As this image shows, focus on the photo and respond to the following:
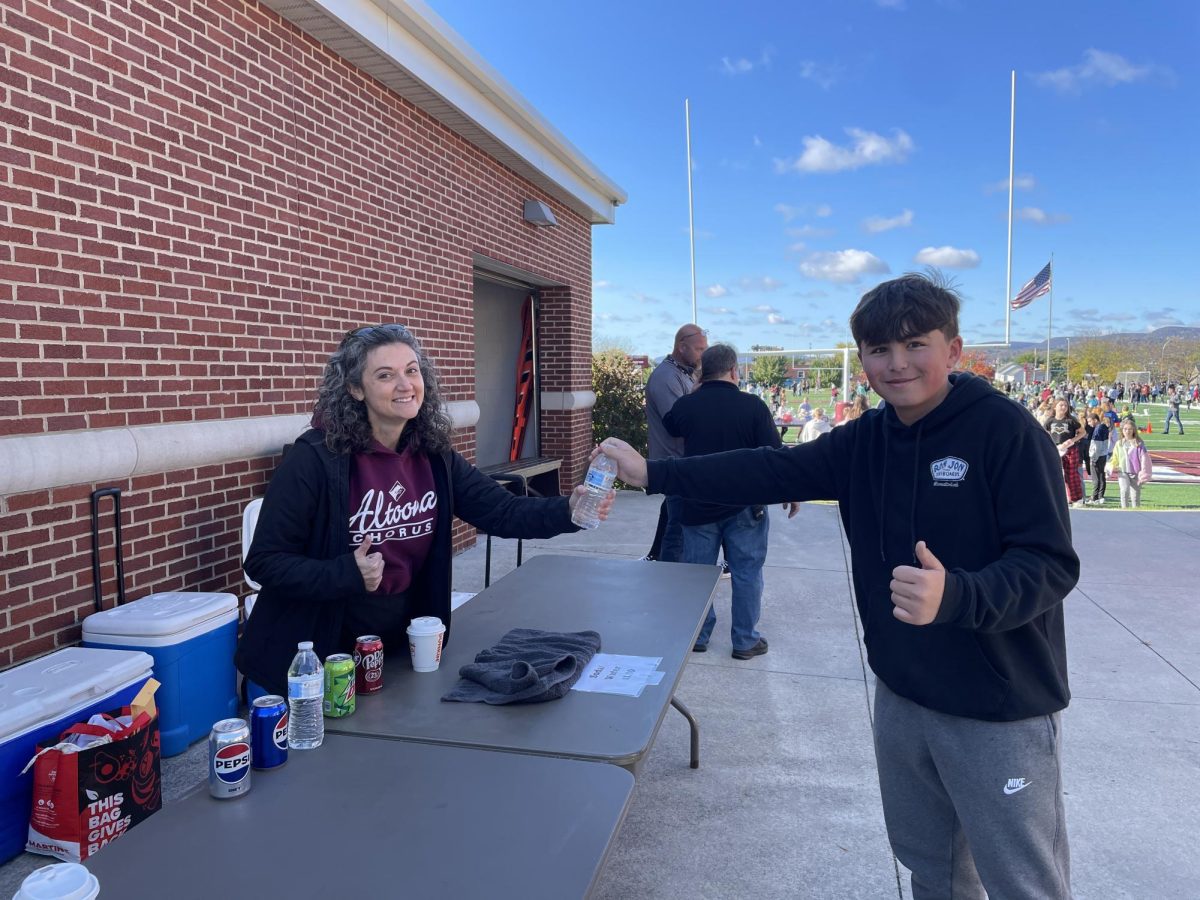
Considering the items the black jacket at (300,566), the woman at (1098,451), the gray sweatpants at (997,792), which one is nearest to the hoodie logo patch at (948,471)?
the gray sweatpants at (997,792)

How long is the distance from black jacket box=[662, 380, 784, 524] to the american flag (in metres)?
26.0

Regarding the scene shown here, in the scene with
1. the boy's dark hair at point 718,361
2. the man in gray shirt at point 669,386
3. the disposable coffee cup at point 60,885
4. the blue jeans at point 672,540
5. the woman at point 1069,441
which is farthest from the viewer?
the woman at point 1069,441

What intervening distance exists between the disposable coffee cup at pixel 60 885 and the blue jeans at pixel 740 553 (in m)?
3.86

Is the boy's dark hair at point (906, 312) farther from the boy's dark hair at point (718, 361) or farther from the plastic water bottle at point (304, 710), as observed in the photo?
the boy's dark hair at point (718, 361)

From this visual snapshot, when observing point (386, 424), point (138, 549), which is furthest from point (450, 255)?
point (386, 424)

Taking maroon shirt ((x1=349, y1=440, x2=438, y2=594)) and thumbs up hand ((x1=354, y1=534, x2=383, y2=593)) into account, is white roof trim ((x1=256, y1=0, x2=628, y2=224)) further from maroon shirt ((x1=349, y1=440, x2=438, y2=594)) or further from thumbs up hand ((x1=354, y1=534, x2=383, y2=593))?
thumbs up hand ((x1=354, y1=534, x2=383, y2=593))

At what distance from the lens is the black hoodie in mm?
1705

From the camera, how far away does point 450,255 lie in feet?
23.6

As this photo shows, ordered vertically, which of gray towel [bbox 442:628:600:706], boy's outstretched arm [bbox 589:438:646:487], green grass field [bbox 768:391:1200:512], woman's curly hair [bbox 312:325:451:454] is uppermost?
woman's curly hair [bbox 312:325:451:454]

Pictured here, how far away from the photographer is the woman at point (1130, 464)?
14.0m

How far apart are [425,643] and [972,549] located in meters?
1.55

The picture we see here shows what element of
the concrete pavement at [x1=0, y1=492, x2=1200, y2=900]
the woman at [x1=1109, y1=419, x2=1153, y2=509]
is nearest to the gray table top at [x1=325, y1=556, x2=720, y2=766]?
the concrete pavement at [x1=0, y1=492, x2=1200, y2=900]

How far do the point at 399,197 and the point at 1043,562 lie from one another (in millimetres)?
5686

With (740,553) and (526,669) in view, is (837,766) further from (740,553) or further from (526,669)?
(526,669)
